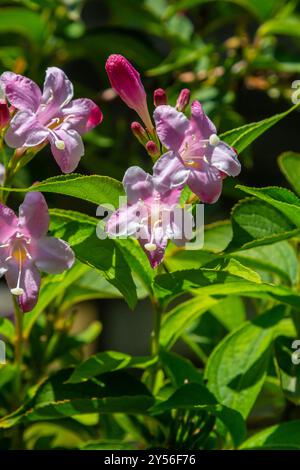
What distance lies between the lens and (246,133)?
969 millimetres

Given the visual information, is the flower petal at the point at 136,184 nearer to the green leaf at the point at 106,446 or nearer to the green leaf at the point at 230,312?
the green leaf at the point at 106,446

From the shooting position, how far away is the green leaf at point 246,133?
3.15 ft

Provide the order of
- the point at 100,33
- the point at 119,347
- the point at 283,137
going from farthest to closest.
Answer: the point at 119,347, the point at 283,137, the point at 100,33

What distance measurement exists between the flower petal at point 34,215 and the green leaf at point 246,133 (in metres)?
0.22

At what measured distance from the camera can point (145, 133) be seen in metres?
1.02

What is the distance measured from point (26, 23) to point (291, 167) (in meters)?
0.73

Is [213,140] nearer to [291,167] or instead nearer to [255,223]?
[255,223]

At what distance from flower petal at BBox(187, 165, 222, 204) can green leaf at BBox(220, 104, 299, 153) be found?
66 mm

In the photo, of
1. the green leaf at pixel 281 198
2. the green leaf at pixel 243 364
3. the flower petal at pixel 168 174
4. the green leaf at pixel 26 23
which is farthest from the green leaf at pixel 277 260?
the green leaf at pixel 26 23

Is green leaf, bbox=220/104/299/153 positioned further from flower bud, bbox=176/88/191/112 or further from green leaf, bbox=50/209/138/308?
green leaf, bbox=50/209/138/308
